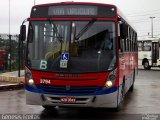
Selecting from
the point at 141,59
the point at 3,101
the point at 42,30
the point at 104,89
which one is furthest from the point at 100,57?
the point at 141,59

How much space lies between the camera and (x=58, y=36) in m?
11.2

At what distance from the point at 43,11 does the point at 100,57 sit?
1.97 meters

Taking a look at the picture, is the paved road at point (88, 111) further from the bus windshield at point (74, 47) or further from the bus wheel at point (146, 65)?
the bus wheel at point (146, 65)

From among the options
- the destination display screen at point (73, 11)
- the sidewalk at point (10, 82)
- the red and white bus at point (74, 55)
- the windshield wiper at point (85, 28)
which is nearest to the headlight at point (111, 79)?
the red and white bus at point (74, 55)

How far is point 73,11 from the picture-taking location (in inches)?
449

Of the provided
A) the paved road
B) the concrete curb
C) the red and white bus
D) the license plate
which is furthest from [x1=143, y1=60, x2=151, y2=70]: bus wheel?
the license plate

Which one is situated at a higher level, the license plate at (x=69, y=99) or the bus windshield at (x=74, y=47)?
the bus windshield at (x=74, y=47)

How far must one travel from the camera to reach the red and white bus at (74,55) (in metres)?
10.8

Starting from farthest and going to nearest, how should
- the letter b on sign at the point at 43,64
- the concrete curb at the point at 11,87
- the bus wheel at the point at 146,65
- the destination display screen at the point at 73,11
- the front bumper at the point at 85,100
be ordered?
the bus wheel at the point at 146,65 < the concrete curb at the point at 11,87 < the destination display screen at the point at 73,11 < the letter b on sign at the point at 43,64 < the front bumper at the point at 85,100

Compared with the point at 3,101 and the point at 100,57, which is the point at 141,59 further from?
the point at 100,57

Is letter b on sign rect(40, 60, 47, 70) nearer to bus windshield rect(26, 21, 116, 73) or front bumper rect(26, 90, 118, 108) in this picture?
bus windshield rect(26, 21, 116, 73)

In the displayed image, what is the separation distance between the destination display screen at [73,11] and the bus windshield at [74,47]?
200 millimetres

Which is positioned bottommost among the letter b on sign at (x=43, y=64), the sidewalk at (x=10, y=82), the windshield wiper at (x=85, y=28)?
the sidewalk at (x=10, y=82)

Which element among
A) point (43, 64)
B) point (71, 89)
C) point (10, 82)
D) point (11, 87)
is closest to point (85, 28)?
point (43, 64)
